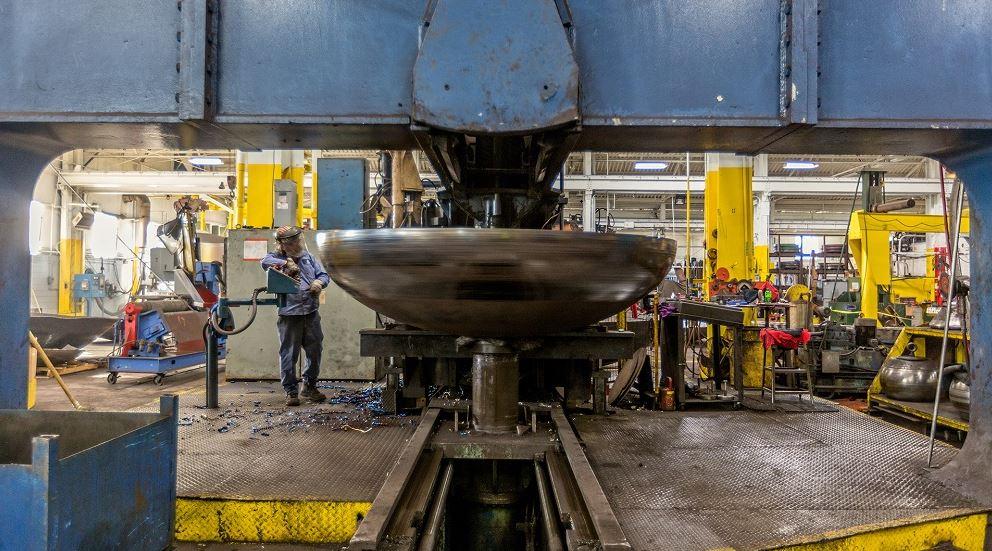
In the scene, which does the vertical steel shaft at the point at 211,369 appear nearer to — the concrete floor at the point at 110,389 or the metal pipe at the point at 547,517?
the concrete floor at the point at 110,389

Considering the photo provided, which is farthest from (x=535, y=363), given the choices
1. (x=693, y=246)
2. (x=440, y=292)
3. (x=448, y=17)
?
(x=693, y=246)

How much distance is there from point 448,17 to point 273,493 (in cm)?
162

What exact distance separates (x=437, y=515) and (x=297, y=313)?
2243mm

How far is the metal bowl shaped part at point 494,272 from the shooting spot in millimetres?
1267

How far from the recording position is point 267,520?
1827 millimetres

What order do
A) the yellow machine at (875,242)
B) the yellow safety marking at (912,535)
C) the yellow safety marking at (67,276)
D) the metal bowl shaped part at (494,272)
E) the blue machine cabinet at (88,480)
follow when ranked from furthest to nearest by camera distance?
the yellow safety marking at (67,276) → the yellow machine at (875,242) → the yellow safety marking at (912,535) → the metal bowl shaped part at (494,272) → the blue machine cabinet at (88,480)

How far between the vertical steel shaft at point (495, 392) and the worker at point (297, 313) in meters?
1.70

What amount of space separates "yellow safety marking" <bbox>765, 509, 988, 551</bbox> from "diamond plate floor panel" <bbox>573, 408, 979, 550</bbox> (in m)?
0.04

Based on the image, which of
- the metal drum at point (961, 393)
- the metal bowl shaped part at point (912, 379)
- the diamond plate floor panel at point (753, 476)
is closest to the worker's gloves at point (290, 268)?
the diamond plate floor panel at point (753, 476)

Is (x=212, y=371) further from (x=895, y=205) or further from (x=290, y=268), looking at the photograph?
(x=895, y=205)

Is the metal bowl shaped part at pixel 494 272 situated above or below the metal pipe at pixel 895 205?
below

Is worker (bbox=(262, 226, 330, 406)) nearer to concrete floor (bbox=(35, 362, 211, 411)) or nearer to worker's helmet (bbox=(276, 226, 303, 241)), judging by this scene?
worker's helmet (bbox=(276, 226, 303, 241))

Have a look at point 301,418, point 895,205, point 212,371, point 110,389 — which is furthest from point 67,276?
point 895,205

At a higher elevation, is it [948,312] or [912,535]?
[948,312]
